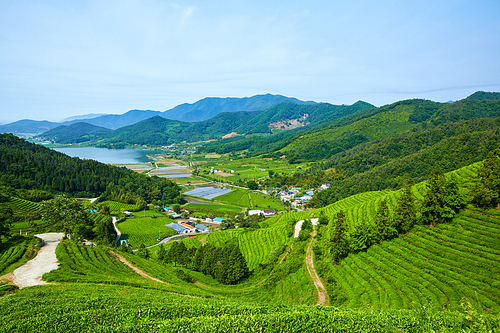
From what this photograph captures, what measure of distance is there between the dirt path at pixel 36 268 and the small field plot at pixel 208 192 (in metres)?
85.6

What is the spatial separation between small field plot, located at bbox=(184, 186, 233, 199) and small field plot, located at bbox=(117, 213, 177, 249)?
33.8 m

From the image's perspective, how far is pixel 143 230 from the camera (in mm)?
69188

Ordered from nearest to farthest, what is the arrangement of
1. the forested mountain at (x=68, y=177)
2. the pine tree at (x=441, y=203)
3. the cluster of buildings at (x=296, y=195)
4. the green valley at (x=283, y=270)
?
the green valley at (x=283, y=270) → the pine tree at (x=441, y=203) → the forested mountain at (x=68, y=177) → the cluster of buildings at (x=296, y=195)

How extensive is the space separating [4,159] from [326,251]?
11809 cm

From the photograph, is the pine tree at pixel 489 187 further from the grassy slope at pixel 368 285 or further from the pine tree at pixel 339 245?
the pine tree at pixel 339 245

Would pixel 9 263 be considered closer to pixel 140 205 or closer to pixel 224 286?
pixel 224 286

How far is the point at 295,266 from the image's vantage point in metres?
30.5

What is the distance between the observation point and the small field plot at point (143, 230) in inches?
2476

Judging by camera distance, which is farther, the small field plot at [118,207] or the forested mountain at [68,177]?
the forested mountain at [68,177]

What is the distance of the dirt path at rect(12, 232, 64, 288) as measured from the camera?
1948cm

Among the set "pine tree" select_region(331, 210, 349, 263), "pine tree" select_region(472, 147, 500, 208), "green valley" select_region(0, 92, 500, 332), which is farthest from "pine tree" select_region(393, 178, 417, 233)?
"pine tree" select_region(331, 210, 349, 263)

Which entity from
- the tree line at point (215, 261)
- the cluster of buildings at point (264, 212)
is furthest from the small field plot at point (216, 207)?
the tree line at point (215, 261)

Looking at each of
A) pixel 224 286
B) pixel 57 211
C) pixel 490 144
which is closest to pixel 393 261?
pixel 224 286

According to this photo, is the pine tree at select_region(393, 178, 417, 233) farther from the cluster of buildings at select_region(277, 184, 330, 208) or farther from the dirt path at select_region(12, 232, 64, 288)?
the cluster of buildings at select_region(277, 184, 330, 208)
